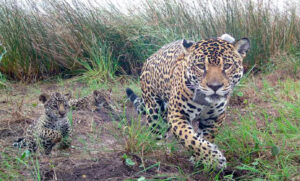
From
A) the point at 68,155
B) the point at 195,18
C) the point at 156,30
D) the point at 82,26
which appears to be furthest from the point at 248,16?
the point at 68,155

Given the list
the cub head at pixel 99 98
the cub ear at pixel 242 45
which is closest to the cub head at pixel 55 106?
the cub ear at pixel 242 45

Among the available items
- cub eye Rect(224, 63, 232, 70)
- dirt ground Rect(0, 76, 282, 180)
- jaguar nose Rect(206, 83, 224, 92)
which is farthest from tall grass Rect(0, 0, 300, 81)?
jaguar nose Rect(206, 83, 224, 92)

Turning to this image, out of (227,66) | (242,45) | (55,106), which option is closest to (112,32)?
(55,106)

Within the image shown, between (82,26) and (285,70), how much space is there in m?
4.85

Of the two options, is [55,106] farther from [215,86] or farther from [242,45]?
[242,45]

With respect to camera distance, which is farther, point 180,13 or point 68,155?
point 180,13

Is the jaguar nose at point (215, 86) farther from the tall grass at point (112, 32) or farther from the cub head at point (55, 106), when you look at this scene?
the tall grass at point (112, 32)

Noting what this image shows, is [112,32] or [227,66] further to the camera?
[112,32]

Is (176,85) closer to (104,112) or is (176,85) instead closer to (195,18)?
(104,112)

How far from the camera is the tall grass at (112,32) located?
27.4ft

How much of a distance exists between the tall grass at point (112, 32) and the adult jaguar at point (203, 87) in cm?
397

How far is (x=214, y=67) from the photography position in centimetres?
360

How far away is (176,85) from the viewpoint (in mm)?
4148

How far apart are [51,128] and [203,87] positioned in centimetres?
196
